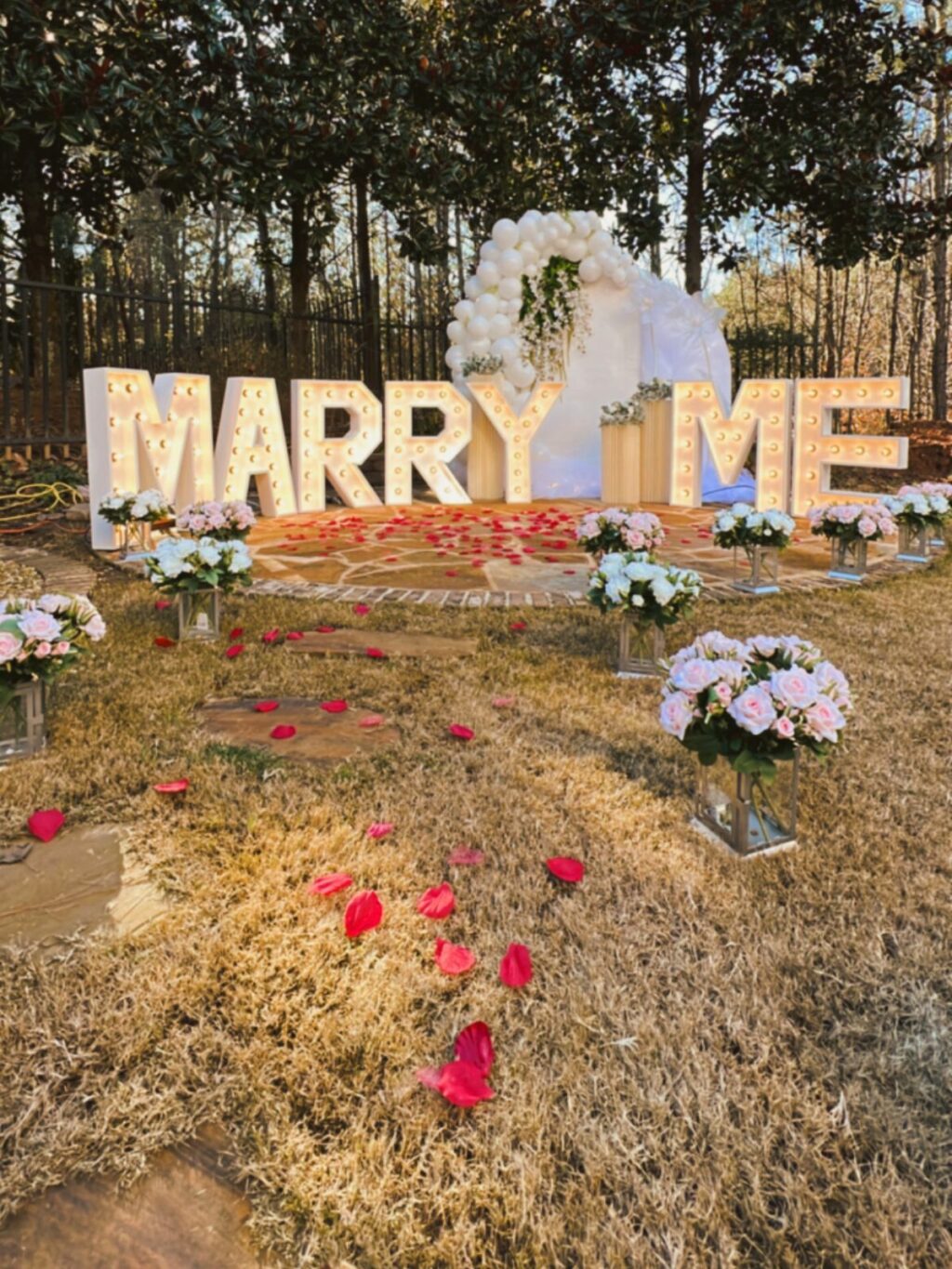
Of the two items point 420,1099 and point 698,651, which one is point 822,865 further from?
point 420,1099

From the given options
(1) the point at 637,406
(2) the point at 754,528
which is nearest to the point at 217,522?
(2) the point at 754,528

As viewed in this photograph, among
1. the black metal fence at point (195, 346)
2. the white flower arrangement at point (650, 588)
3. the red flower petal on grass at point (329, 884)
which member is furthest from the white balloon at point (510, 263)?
the red flower petal on grass at point (329, 884)

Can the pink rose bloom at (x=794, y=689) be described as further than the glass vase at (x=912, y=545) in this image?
No

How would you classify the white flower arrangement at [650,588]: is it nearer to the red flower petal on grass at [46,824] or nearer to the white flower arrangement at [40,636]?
the white flower arrangement at [40,636]

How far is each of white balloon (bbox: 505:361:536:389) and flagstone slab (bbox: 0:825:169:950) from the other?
813 centimetres

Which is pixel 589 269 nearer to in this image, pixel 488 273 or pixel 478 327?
pixel 488 273

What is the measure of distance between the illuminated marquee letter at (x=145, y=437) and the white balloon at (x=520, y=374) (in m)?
4.10

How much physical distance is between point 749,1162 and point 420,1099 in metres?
0.49

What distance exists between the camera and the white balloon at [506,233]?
909 cm

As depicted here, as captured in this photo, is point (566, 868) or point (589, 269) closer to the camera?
point (566, 868)

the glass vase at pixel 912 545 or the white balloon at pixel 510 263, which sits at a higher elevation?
the white balloon at pixel 510 263

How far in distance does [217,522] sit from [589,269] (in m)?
6.83

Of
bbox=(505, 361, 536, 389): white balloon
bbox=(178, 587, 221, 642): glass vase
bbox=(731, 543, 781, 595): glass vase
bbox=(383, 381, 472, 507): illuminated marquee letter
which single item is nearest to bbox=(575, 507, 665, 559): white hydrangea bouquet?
bbox=(731, 543, 781, 595): glass vase

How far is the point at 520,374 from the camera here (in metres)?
9.29
